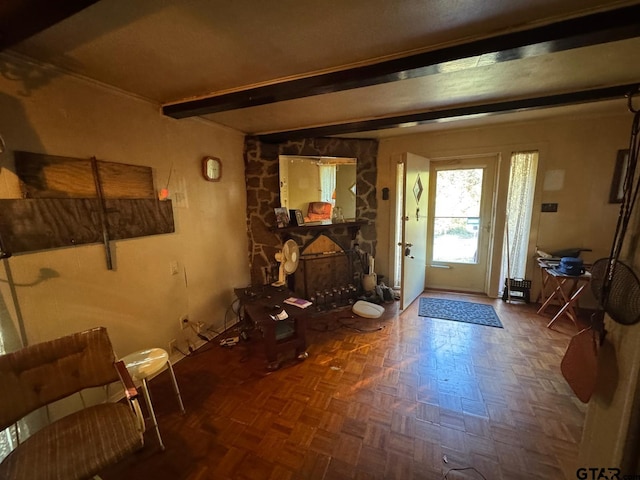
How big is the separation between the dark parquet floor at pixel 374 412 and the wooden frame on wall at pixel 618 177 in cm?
186

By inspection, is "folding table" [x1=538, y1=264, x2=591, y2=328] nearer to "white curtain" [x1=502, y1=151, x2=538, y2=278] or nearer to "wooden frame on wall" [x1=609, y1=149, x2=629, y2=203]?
"white curtain" [x1=502, y1=151, x2=538, y2=278]

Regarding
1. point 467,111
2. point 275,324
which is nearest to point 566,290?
point 467,111

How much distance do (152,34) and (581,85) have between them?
3.17 meters

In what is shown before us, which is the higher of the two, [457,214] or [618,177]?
[618,177]

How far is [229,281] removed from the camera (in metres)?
3.13

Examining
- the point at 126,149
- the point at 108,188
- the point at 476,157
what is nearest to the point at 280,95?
the point at 126,149

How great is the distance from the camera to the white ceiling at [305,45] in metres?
1.13

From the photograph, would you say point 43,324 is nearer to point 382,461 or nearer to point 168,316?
point 168,316

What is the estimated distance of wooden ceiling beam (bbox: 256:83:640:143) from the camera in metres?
2.11

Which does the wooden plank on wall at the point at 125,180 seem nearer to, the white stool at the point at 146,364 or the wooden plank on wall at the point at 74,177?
the wooden plank on wall at the point at 74,177

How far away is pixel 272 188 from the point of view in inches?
130

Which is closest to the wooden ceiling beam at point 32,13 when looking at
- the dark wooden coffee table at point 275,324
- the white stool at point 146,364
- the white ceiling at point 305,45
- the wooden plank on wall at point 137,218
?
the white ceiling at point 305,45

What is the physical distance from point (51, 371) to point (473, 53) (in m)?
2.86

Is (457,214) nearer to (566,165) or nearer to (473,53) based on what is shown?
(566,165)
